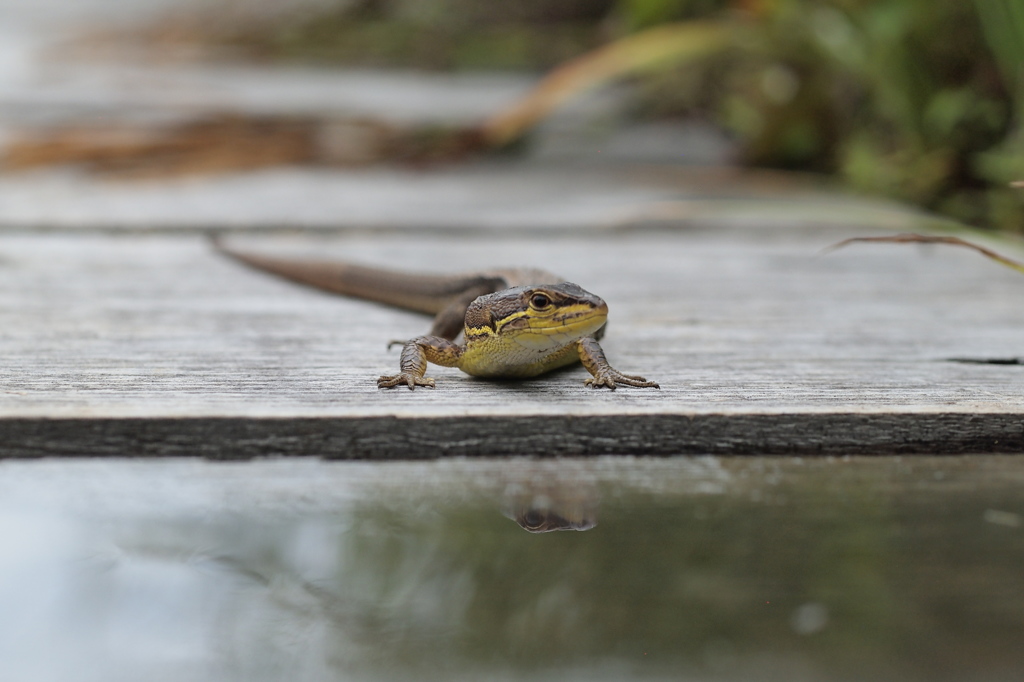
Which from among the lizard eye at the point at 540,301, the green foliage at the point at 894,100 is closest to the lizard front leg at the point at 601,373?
the lizard eye at the point at 540,301

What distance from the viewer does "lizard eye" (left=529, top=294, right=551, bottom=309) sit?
5.84 feet

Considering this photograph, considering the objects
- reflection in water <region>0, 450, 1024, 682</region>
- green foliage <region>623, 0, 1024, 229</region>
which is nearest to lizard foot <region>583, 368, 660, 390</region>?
reflection in water <region>0, 450, 1024, 682</region>

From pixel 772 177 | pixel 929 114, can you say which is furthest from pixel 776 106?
pixel 929 114

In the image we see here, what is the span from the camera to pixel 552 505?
4.49 ft

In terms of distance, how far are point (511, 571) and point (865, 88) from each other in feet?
15.4

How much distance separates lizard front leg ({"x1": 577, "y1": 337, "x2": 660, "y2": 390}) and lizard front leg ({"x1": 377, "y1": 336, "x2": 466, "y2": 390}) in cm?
25

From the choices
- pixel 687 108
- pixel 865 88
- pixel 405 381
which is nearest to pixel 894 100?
pixel 865 88

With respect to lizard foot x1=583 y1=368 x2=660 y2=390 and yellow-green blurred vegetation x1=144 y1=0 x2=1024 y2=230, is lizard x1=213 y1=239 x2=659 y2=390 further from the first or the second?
yellow-green blurred vegetation x1=144 y1=0 x2=1024 y2=230

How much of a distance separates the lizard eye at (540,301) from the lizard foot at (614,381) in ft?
0.59

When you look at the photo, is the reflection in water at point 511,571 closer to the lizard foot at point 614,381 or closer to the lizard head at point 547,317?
the lizard foot at point 614,381

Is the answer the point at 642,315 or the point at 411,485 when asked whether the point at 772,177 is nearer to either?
the point at 642,315

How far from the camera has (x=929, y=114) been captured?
423 cm

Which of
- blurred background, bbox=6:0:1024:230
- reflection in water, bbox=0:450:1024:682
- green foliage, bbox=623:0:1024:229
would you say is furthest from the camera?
blurred background, bbox=6:0:1024:230

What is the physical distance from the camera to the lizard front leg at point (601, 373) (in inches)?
65.9
